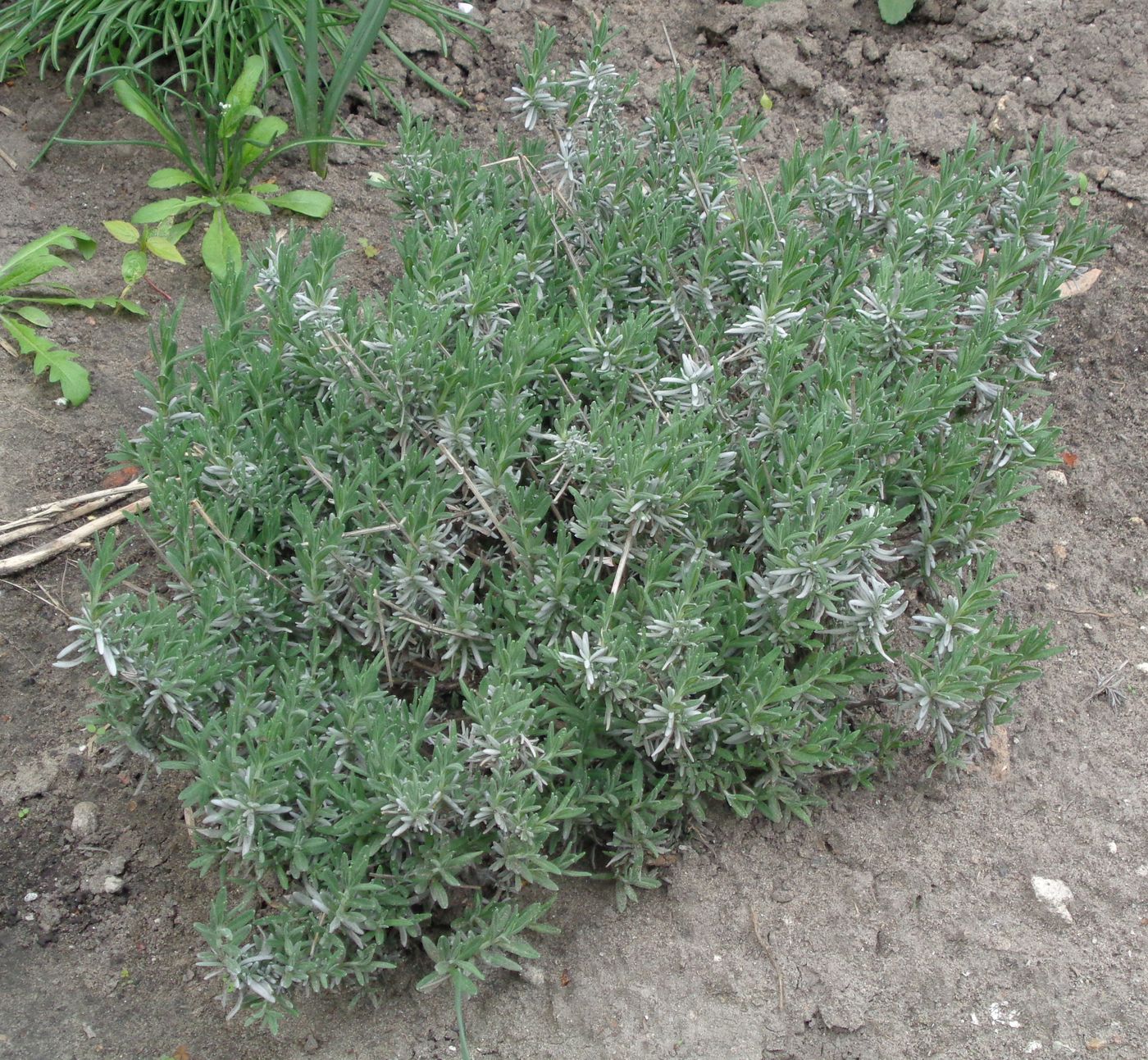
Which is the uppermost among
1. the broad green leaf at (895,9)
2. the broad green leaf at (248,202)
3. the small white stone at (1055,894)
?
the broad green leaf at (895,9)

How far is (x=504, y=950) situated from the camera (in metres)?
2.58

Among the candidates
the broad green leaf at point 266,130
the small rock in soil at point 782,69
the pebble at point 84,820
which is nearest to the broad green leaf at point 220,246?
the broad green leaf at point 266,130

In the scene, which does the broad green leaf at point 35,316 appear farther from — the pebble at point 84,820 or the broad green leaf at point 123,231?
the pebble at point 84,820

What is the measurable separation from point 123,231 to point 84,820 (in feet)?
6.86

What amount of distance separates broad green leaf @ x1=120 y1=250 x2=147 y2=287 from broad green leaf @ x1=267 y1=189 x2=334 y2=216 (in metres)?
0.51

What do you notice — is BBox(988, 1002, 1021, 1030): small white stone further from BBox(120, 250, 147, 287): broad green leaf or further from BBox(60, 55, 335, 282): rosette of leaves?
BBox(120, 250, 147, 287): broad green leaf

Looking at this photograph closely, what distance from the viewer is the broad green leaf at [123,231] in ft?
12.9

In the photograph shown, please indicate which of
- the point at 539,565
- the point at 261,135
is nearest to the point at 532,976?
the point at 539,565

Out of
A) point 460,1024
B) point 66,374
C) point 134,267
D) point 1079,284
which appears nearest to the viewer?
point 460,1024

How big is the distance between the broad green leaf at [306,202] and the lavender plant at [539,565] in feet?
3.71

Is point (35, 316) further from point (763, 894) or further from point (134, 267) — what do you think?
point (763, 894)

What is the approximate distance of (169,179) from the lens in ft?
13.2

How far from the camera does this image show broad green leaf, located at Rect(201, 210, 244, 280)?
3871 mm

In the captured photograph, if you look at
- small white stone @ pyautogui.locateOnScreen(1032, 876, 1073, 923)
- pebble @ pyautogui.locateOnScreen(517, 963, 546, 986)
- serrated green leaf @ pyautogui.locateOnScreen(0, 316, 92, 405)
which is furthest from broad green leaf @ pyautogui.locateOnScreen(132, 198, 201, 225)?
small white stone @ pyautogui.locateOnScreen(1032, 876, 1073, 923)
